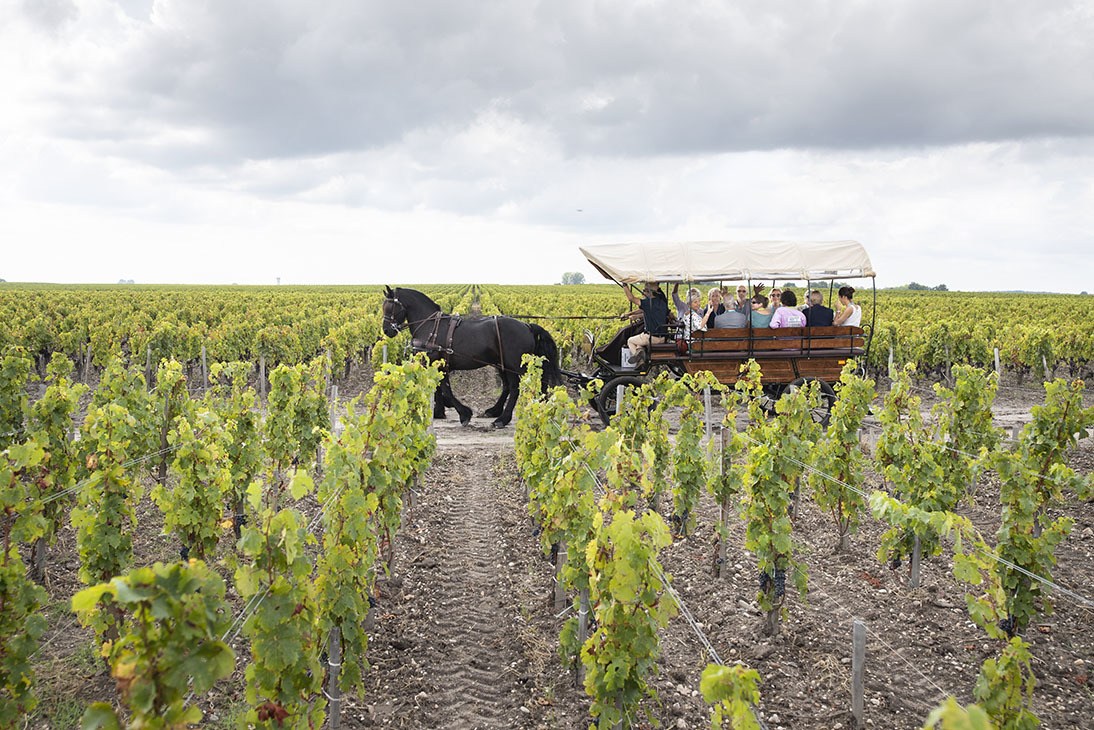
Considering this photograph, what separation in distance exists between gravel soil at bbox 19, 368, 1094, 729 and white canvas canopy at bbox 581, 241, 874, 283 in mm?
4074

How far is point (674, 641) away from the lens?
5.26m

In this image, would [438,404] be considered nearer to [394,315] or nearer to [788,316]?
[394,315]

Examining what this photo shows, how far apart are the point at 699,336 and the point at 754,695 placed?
26.4 feet

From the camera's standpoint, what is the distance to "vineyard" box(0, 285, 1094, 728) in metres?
3.33

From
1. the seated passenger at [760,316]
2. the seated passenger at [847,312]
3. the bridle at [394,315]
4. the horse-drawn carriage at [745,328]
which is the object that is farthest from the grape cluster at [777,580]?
the bridle at [394,315]

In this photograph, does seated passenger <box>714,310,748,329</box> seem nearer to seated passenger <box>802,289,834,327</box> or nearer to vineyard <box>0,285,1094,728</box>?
seated passenger <box>802,289,834,327</box>

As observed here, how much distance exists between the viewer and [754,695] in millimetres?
2793

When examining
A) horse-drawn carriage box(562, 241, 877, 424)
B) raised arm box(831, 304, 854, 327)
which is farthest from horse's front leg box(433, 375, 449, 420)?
raised arm box(831, 304, 854, 327)

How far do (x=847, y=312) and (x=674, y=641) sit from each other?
24.5ft

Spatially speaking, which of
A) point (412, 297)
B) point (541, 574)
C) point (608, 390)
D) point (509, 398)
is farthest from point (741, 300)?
point (541, 574)

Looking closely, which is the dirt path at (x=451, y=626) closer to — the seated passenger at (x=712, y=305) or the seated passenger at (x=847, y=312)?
the seated passenger at (x=712, y=305)

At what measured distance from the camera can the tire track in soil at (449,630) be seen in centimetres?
446

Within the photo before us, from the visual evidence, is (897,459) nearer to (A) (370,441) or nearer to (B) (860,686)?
(B) (860,686)

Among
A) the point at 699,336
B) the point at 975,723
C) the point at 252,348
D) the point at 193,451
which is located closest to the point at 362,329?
the point at 252,348
